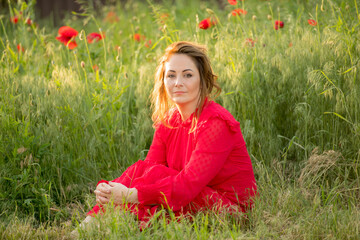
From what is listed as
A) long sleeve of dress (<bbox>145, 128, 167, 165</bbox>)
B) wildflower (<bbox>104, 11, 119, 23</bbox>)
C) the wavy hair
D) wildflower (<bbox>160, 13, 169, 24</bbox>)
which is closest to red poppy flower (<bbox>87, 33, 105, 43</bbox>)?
wildflower (<bbox>160, 13, 169, 24</bbox>)

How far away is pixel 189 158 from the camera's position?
2.12 m

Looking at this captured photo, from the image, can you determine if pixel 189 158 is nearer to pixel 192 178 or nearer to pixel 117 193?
pixel 192 178

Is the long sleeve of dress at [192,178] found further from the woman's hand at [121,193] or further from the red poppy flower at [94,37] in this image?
the red poppy flower at [94,37]

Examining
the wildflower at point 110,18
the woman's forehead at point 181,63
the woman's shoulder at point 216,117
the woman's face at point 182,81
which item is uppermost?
the wildflower at point 110,18

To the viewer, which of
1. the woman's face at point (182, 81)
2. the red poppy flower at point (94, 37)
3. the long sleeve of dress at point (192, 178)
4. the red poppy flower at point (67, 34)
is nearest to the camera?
the long sleeve of dress at point (192, 178)

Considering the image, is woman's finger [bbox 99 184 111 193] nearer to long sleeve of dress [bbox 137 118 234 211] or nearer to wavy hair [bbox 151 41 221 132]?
long sleeve of dress [bbox 137 118 234 211]

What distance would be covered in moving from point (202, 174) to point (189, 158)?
21cm

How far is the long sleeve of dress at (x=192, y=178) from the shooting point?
192 centimetres

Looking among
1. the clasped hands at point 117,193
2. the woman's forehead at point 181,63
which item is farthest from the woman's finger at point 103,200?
the woman's forehead at point 181,63

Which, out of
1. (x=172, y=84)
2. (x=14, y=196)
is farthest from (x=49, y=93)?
(x=172, y=84)

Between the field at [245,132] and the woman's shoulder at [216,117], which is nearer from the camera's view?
the woman's shoulder at [216,117]

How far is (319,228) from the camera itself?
176 centimetres

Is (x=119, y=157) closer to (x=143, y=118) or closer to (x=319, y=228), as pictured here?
(x=143, y=118)

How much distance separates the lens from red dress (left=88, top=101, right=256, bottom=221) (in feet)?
6.32
